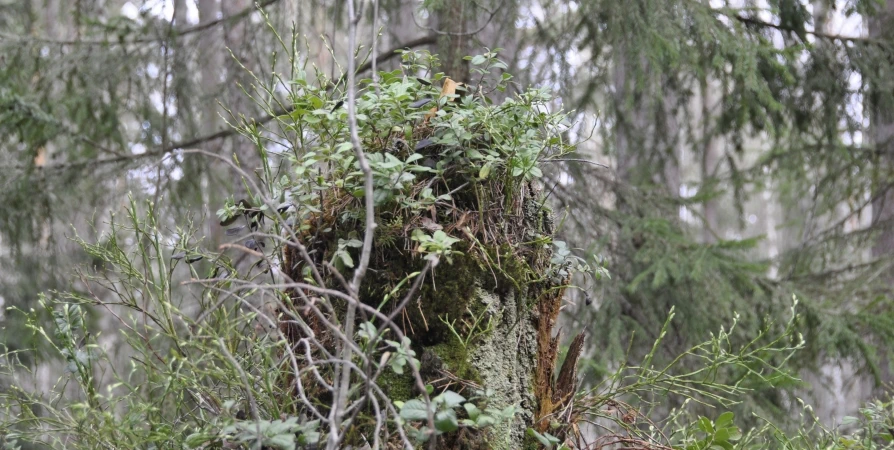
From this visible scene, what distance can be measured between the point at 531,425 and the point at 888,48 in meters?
5.17

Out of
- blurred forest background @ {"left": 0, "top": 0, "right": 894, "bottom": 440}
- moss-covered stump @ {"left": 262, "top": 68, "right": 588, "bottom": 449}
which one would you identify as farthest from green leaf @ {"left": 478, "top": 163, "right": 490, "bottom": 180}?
blurred forest background @ {"left": 0, "top": 0, "right": 894, "bottom": 440}

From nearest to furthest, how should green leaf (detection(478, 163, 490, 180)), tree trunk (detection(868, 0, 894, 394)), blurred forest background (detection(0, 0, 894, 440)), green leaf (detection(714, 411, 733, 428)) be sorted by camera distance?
green leaf (detection(478, 163, 490, 180)) → green leaf (detection(714, 411, 733, 428)) → blurred forest background (detection(0, 0, 894, 440)) → tree trunk (detection(868, 0, 894, 394))

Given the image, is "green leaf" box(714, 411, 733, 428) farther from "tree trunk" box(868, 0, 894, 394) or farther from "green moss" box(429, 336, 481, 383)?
"tree trunk" box(868, 0, 894, 394)

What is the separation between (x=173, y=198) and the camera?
221 inches

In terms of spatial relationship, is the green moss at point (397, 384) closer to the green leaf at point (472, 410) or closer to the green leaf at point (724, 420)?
the green leaf at point (472, 410)

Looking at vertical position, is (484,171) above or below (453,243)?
above

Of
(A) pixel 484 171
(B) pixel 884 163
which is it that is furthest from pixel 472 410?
(B) pixel 884 163

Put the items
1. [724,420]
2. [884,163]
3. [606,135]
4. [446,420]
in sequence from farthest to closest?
[884,163], [606,135], [724,420], [446,420]

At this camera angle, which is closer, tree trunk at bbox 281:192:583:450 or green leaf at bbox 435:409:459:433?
green leaf at bbox 435:409:459:433

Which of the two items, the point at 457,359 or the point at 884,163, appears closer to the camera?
the point at 457,359

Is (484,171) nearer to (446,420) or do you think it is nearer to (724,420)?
(446,420)

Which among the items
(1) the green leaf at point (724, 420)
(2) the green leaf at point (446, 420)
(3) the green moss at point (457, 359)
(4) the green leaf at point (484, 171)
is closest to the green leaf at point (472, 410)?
(2) the green leaf at point (446, 420)

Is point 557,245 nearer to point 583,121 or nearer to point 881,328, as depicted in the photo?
point 583,121

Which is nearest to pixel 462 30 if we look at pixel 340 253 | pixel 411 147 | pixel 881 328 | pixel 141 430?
pixel 411 147
